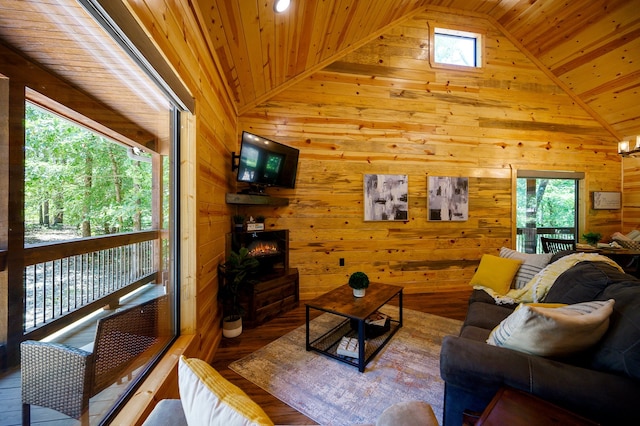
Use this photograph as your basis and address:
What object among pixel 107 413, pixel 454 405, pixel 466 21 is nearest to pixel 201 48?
pixel 107 413

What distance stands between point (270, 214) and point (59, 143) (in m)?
2.66

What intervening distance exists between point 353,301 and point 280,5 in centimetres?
276

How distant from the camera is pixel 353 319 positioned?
2.19 metres

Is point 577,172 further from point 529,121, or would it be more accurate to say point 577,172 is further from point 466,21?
point 466,21

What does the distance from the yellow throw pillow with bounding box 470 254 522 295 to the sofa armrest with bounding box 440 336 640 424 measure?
1511 millimetres

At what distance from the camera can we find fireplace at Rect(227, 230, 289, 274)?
9.69 ft

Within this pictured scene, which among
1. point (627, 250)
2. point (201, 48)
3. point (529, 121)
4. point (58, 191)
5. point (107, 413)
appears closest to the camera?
point (58, 191)

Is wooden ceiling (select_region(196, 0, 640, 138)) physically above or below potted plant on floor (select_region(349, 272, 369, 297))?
above

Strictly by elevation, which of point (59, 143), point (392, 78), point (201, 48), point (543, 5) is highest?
point (543, 5)

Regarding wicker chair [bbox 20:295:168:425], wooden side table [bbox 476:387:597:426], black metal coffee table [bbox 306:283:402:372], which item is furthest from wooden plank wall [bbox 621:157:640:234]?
wicker chair [bbox 20:295:168:425]

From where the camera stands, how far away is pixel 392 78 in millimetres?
3928

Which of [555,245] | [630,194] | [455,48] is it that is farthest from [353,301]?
[630,194]

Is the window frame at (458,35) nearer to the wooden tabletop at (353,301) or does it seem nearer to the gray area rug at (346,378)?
the wooden tabletop at (353,301)

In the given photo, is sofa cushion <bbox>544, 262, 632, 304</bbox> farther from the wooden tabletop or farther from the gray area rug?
the wooden tabletop
